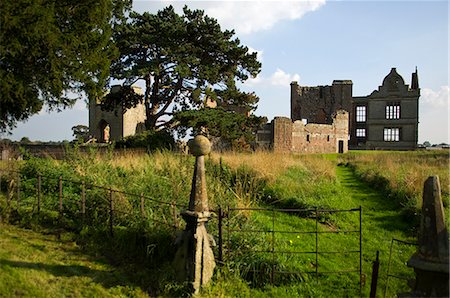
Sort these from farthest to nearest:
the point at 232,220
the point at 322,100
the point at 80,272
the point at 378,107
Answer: the point at 378,107 < the point at 322,100 < the point at 232,220 < the point at 80,272

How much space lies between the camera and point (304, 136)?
35.3 m

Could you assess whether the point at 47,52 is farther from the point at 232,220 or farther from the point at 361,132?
the point at 361,132

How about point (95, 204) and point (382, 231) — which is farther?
point (382, 231)

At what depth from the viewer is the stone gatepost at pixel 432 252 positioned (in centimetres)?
328

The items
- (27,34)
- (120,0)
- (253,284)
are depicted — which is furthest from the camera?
(120,0)

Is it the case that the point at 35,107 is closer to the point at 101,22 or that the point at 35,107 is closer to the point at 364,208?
the point at 101,22

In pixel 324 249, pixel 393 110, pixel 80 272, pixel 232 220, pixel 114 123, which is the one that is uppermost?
pixel 393 110

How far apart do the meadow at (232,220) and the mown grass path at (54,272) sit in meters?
0.34

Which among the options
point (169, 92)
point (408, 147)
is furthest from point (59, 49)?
point (408, 147)

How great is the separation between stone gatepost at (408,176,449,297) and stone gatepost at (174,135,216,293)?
324 centimetres

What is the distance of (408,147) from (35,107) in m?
46.0

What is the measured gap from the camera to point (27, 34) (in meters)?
11.5

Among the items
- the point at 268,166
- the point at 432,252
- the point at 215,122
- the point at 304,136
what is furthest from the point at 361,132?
the point at 432,252

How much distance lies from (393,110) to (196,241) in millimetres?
50728
